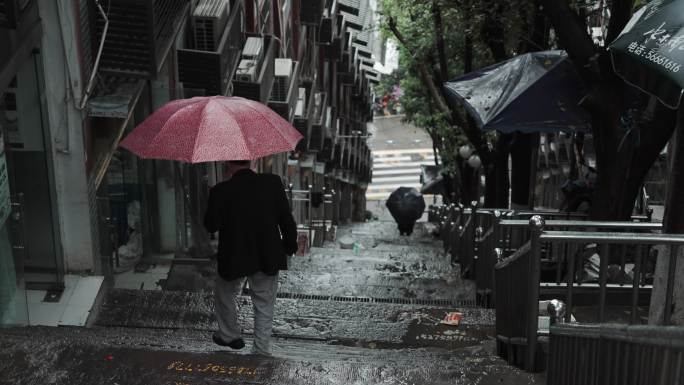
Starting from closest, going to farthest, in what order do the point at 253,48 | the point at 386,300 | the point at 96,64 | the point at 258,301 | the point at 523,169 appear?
the point at 258,301
the point at 96,64
the point at 386,300
the point at 523,169
the point at 253,48

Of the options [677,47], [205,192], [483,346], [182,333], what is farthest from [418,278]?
[677,47]

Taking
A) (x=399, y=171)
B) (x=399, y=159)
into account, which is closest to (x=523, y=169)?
(x=399, y=171)

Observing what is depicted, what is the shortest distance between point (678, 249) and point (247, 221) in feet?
9.83

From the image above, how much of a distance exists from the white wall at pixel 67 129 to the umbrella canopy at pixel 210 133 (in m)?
1.99

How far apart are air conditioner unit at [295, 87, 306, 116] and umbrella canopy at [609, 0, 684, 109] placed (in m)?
14.3

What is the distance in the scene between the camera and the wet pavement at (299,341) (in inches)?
145

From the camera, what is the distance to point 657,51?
11.7 feet

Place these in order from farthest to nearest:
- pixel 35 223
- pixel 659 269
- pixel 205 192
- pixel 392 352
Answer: pixel 205 192, pixel 35 223, pixel 392 352, pixel 659 269

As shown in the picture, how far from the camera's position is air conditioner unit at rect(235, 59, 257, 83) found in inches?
449

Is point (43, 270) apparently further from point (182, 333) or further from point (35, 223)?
point (182, 333)

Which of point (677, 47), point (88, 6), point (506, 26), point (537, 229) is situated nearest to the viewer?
point (677, 47)

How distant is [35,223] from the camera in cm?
594

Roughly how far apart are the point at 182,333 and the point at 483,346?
2729 mm

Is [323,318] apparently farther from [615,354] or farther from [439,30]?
[439,30]
